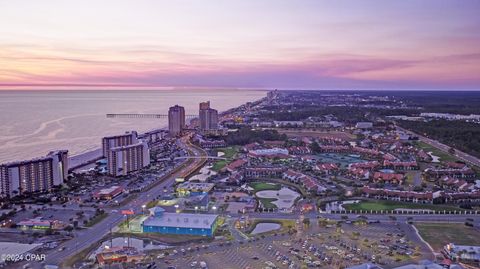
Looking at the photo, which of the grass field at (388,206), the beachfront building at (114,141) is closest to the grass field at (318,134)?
the beachfront building at (114,141)

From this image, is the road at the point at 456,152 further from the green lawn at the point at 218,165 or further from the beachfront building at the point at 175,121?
the beachfront building at the point at 175,121

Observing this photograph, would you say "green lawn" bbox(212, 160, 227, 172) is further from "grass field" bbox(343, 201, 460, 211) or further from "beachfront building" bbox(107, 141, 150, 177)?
"grass field" bbox(343, 201, 460, 211)

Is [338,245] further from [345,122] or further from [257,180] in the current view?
[345,122]

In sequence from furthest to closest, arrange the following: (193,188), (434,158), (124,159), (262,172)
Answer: (434,158) → (124,159) → (262,172) → (193,188)

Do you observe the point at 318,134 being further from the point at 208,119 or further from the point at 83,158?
the point at 83,158

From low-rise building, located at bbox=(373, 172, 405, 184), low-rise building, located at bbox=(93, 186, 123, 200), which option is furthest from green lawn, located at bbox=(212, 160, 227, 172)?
low-rise building, located at bbox=(373, 172, 405, 184)

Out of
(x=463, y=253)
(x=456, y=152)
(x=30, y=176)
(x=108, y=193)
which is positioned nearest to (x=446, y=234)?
(x=463, y=253)

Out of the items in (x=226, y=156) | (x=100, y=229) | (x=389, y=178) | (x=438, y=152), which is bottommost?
(x=100, y=229)
